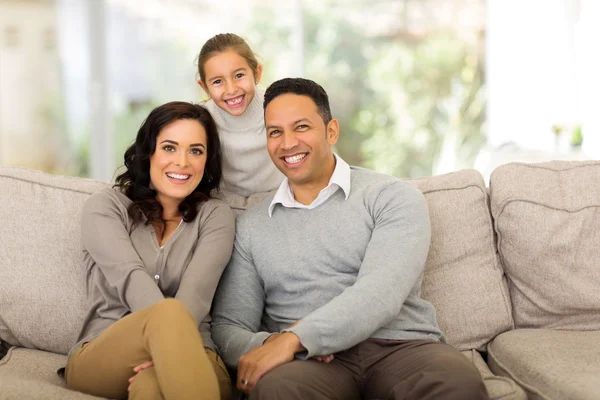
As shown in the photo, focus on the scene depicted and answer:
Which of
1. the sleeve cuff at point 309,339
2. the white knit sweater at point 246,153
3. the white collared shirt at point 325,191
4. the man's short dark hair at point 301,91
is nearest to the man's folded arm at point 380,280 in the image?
the sleeve cuff at point 309,339

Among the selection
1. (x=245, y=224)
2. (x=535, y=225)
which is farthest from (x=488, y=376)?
(x=245, y=224)

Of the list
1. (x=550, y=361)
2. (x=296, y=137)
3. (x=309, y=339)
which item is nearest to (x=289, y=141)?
(x=296, y=137)

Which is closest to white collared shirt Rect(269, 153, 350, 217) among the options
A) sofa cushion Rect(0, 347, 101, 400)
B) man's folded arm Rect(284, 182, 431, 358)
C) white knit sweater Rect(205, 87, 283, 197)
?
man's folded arm Rect(284, 182, 431, 358)

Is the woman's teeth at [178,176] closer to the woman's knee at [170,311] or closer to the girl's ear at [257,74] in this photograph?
the woman's knee at [170,311]

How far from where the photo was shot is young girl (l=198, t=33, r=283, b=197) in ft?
8.89

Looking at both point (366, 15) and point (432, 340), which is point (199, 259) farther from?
point (366, 15)

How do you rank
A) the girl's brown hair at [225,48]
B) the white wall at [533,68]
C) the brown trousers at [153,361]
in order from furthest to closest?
the white wall at [533,68], the girl's brown hair at [225,48], the brown trousers at [153,361]

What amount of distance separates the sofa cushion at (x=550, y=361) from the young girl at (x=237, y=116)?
40.3 inches

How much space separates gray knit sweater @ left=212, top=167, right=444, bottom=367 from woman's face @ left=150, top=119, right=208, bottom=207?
0.20 meters

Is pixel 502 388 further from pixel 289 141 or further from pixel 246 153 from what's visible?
pixel 246 153

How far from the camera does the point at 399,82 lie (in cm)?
621

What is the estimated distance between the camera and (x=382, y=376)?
6.11ft

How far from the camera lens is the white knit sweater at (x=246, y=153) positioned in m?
2.68

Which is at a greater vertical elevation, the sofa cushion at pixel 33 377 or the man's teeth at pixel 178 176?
the man's teeth at pixel 178 176
